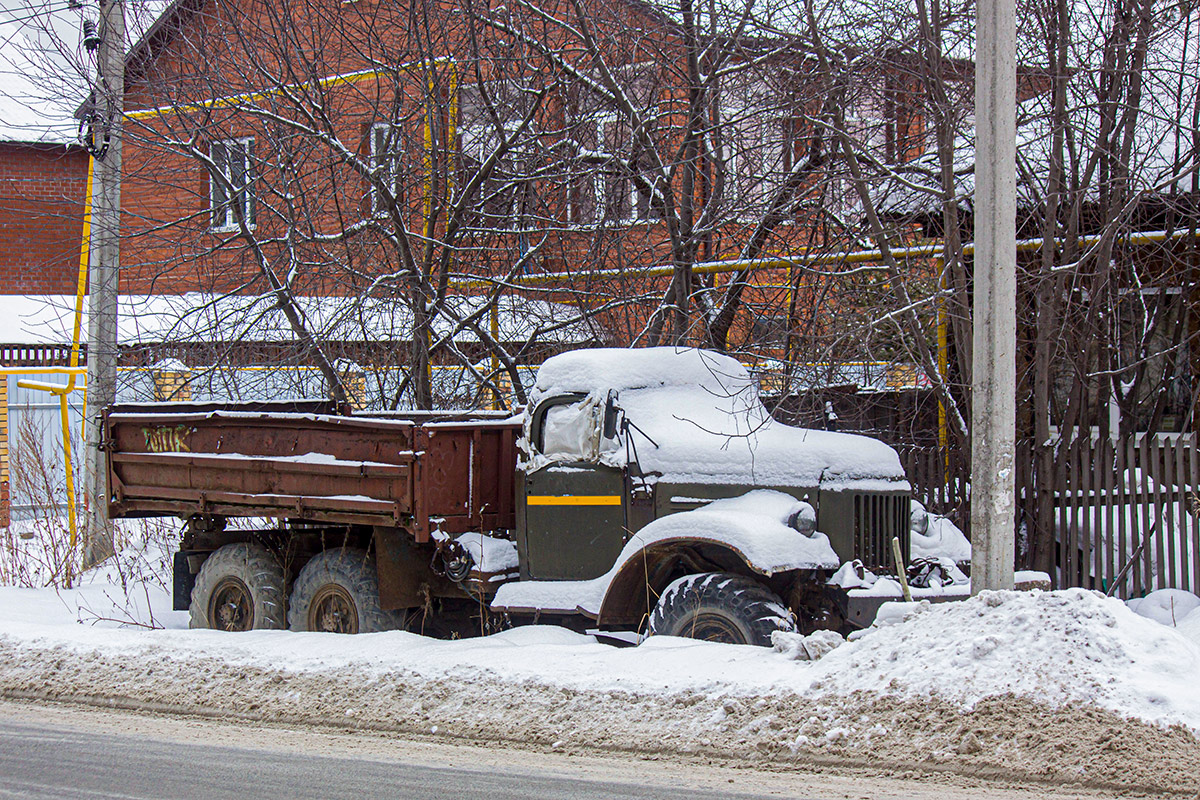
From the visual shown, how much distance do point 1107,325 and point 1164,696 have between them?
600 centimetres

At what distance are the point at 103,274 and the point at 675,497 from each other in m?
7.82

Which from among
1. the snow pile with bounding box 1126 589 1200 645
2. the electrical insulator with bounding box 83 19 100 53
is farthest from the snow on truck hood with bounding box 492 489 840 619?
the electrical insulator with bounding box 83 19 100 53

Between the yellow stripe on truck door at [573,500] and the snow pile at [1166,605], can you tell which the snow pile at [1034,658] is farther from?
the snow pile at [1166,605]

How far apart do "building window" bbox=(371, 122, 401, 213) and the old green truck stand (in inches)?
131

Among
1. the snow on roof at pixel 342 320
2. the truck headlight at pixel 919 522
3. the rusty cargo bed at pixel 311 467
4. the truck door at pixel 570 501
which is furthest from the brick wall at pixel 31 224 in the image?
the truck headlight at pixel 919 522

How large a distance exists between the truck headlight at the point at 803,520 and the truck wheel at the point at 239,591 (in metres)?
4.28

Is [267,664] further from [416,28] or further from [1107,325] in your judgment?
[1107,325]

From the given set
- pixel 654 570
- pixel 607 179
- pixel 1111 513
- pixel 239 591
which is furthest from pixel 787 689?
pixel 607 179

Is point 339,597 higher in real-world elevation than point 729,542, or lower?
lower

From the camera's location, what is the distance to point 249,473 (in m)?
8.52

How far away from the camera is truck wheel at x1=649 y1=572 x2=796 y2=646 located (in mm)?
6520

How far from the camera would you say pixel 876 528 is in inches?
276

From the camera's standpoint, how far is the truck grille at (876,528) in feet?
22.8

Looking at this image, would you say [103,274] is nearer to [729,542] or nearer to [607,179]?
[607,179]
